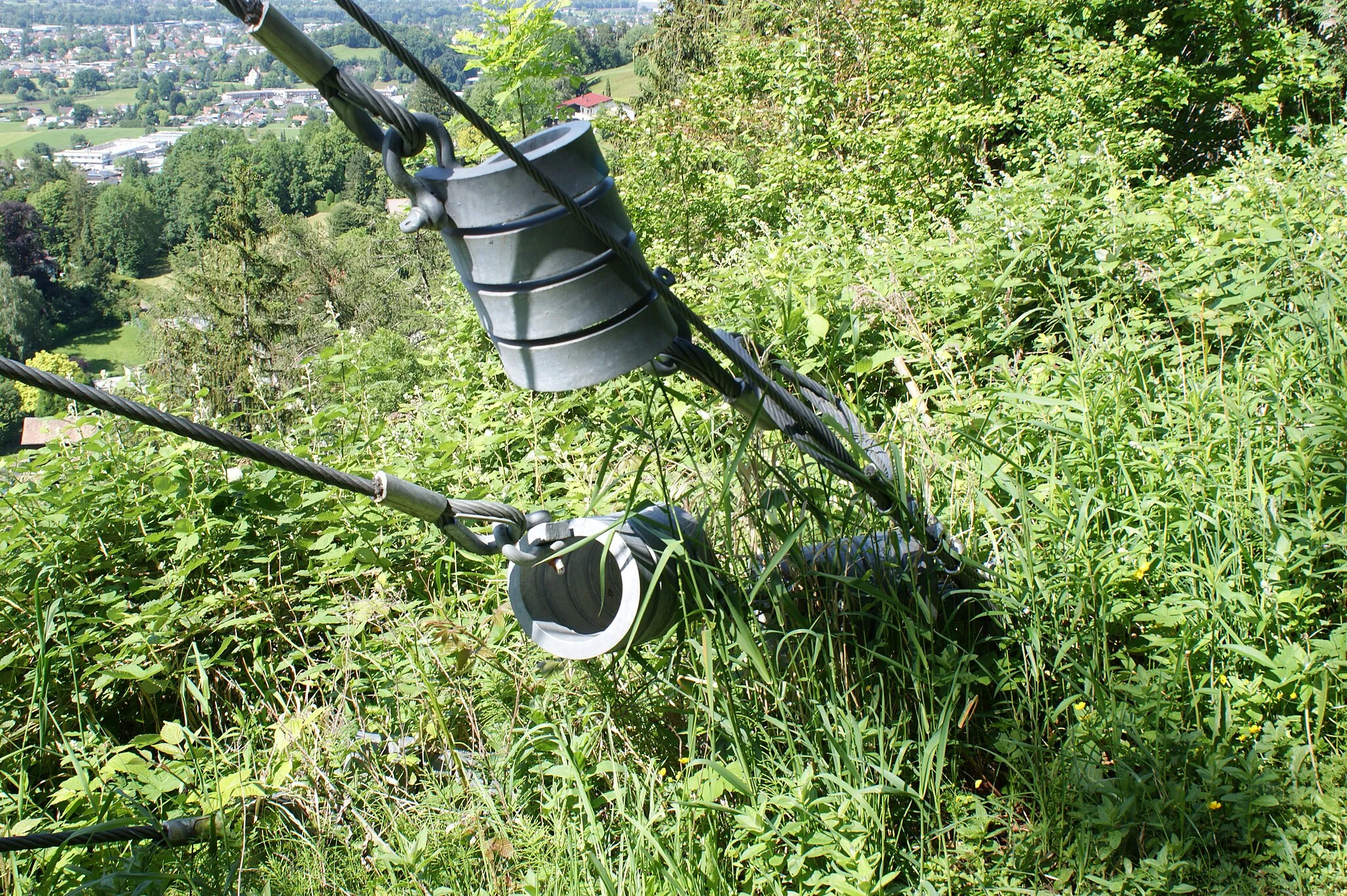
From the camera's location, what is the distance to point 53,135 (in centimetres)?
9619

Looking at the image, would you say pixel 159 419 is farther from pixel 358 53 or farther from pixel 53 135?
pixel 53 135

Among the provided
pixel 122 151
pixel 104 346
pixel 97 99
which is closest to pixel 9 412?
pixel 104 346

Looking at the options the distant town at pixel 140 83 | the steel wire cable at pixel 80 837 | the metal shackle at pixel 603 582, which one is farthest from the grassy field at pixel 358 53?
the metal shackle at pixel 603 582

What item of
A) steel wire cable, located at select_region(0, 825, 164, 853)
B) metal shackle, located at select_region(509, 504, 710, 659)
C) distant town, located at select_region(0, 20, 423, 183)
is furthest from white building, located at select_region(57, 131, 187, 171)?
metal shackle, located at select_region(509, 504, 710, 659)

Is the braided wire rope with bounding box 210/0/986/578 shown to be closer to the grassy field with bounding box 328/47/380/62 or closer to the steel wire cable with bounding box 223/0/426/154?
the steel wire cable with bounding box 223/0/426/154

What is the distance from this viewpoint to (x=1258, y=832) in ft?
5.45

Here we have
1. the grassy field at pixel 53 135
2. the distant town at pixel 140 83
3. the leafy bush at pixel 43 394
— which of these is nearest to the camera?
the leafy bush at pixel 43 394

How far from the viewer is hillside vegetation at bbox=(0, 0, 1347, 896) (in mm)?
1787

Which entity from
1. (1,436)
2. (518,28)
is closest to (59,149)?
(1,436)

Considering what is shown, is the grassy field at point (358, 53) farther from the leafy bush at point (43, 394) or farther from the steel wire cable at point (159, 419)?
the steel wire cable at point (159, 419)

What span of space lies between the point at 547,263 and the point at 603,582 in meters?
0.62

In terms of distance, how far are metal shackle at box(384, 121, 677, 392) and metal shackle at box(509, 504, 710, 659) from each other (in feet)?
1.25

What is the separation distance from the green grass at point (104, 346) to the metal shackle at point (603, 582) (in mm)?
61680

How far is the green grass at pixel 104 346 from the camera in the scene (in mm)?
55812
